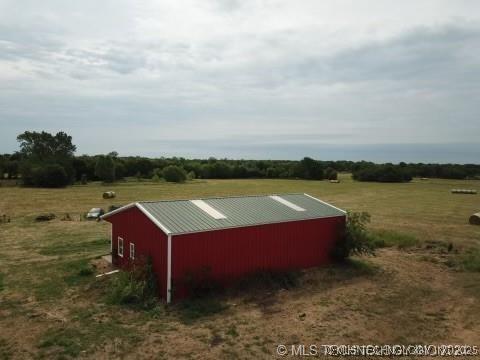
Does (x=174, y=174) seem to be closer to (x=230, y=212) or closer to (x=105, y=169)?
(x=105, y=169)

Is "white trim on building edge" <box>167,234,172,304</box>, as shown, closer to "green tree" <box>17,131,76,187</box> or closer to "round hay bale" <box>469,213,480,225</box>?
"round hay bale" <box>469,213,480,225</box>

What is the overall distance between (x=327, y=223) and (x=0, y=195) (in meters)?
55.3

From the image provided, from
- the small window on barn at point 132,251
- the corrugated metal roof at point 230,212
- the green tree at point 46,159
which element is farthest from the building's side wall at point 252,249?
the green tree at point 46,159

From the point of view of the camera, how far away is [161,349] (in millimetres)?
11516

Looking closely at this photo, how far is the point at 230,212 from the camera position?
19.2 metres

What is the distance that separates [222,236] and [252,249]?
6.31ft

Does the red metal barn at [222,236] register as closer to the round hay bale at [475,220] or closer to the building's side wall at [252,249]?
the building's side wall at [252,249]

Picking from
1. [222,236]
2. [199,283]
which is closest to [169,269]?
[199,283]

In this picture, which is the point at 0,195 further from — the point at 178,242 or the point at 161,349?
the point at 161,349

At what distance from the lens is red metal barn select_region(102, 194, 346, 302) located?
16.0m

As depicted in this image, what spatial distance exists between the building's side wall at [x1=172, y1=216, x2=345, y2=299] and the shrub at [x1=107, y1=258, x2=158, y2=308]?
4.00 ft

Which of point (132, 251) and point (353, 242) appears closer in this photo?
point (132, 251)

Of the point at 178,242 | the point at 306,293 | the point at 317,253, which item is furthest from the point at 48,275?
the point at 317,253

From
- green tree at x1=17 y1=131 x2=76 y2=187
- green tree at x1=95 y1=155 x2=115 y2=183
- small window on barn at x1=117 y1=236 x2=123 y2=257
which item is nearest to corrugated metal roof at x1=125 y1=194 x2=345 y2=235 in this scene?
small window on barn at x1=117 y1=236 x2=123 y2=257
